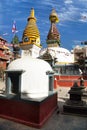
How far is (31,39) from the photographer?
39.8 metres

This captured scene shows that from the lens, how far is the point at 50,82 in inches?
481

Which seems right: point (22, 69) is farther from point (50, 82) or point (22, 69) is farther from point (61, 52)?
point (61, 52)

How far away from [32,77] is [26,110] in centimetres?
203

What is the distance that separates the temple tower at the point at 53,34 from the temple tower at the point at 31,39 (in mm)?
3500

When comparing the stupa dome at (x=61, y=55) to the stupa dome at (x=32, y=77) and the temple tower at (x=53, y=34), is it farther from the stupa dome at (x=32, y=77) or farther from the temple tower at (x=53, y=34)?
the stupa dome at (x=32, y=77)

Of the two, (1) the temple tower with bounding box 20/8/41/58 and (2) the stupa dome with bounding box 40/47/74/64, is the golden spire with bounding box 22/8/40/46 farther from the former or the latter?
(2) the stupa dome with bounding box 40/47/74/64

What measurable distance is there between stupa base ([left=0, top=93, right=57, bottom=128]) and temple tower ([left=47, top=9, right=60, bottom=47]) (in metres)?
32.1

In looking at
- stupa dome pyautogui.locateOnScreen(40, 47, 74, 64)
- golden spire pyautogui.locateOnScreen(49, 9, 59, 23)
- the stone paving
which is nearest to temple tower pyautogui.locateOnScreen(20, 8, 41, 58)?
stupa dome pyautogui.locateOnScreen(40, 47, 74, 64)

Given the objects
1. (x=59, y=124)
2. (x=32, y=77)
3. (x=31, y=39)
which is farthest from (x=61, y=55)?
(x=59, y=124)

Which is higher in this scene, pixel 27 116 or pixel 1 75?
pixel 1 75

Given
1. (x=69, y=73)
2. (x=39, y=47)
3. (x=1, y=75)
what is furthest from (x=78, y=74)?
(x=1, y=75)

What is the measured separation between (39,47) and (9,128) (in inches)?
1248

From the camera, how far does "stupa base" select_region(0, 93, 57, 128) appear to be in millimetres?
9352

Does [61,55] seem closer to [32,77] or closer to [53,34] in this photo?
[53,34]
